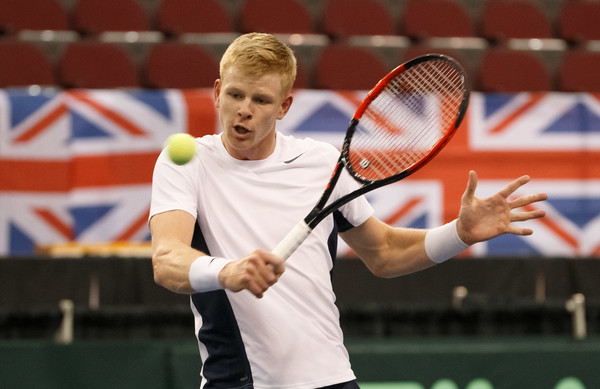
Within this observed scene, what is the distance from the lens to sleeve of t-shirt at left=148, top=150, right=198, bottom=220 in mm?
2764

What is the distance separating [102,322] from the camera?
572 cm

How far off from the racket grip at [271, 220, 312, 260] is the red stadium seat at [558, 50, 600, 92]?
713 centimetres

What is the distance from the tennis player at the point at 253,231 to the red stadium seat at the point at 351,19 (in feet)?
23.4

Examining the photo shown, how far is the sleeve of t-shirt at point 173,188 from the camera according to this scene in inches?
109

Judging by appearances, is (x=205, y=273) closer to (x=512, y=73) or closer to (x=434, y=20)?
(x=512, y=73)

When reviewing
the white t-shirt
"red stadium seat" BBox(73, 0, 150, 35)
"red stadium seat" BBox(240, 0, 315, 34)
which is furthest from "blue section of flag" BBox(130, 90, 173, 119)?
the white t-shirt

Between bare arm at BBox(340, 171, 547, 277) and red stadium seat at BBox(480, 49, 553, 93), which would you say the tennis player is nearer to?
bare arm at BBox(340, 171, 547, 277)

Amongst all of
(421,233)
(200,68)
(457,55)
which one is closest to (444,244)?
(421,233)

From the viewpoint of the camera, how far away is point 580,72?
9.45m

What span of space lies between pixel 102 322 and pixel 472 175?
342 centimetres

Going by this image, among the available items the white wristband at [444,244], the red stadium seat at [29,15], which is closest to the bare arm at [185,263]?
the white wristband at [444,244]

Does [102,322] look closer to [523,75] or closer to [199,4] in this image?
[199,4]

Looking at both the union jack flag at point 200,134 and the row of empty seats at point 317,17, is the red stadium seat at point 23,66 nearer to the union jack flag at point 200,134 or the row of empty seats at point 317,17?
the row of empty seats at point 317,17

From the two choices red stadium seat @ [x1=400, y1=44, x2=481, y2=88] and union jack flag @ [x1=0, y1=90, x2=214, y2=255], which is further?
red stadium seat @ [x1=400, y1=44, x2=481, y2=88]
